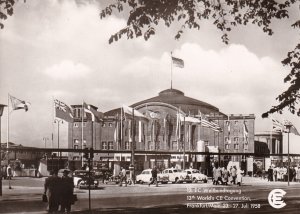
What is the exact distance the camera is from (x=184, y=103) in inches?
2170

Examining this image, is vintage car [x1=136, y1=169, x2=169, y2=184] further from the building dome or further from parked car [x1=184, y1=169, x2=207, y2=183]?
the building dome

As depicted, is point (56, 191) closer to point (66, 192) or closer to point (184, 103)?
point (66, 192)

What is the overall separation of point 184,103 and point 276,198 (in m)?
38.9

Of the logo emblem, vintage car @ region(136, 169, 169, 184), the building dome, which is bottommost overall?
vintage car @ region(136, 169, 169, 184)

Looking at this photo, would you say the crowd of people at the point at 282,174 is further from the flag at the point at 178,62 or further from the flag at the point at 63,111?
the flag at the point at 178,62

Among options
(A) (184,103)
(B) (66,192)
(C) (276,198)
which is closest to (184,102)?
(A) (184,103)

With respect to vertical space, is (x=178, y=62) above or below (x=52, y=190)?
above

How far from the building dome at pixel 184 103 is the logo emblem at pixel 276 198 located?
33.9 m

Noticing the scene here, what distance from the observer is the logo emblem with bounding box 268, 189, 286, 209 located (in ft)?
51.6

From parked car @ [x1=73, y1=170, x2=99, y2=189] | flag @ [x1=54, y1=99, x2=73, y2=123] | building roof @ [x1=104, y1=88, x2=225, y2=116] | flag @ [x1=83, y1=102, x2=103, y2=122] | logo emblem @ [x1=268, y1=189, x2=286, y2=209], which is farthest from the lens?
building roof @ [x1=104, y1=88, x2=225, y2=116]

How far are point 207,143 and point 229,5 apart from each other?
137 ft

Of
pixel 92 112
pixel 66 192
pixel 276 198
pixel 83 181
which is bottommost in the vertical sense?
pixel 83 181

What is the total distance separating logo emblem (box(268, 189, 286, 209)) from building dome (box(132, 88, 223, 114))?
33924mm

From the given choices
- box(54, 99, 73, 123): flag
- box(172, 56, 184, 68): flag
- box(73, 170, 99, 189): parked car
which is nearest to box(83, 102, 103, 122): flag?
box(73, 170, 99, 189): parked car
